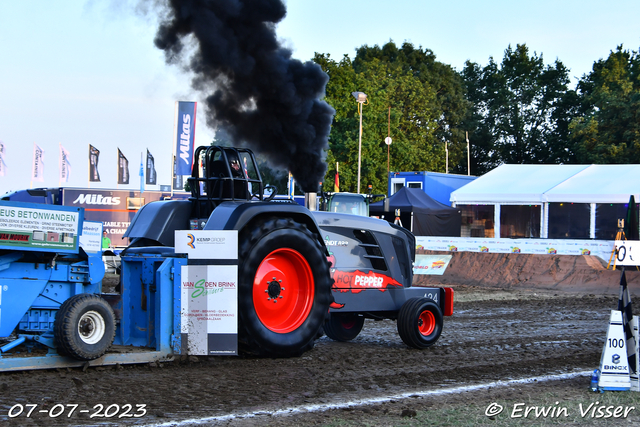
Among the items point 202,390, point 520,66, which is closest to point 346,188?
point 520,66

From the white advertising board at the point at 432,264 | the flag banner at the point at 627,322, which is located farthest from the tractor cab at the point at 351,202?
the flag banner at the point at 627,322

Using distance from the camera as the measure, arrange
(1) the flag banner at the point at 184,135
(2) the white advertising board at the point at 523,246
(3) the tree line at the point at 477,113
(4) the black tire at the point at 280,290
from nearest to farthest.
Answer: (4) the black tire at the point at 280,290
(2) the white advertising board at the point at 523,246
(1) the flag banner at the point at 184,135
(3) the tree line at the point at 477,113

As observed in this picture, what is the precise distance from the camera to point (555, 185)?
2686cm

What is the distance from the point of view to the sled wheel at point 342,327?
29.5 ft

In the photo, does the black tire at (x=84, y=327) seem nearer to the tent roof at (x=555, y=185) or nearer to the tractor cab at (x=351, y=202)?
the tractor cab at (x=351, y=202)

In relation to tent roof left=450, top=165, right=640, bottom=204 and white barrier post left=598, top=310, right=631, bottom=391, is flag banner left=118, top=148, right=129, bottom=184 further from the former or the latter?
white barrier post left=598, top=310, right=631, bottom=391

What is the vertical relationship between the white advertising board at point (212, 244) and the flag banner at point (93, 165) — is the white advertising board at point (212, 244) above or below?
below

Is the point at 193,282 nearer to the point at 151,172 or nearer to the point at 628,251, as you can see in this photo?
the point at 628,251

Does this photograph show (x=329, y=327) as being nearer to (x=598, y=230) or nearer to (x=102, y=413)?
(x=102, y=413)

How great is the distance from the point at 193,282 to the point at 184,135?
20.5 m

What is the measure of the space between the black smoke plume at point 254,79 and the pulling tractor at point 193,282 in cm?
190

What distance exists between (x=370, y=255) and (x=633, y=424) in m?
3.77

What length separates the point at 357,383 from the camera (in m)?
6.18

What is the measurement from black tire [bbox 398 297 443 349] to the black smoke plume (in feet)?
8.70
